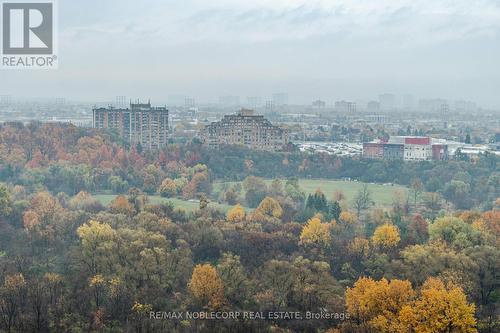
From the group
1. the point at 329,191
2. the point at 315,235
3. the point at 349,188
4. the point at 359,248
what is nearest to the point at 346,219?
the point at 315,235

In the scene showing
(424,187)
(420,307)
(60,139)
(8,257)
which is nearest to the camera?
(420,307)

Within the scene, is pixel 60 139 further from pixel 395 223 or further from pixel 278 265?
pixel 278 265

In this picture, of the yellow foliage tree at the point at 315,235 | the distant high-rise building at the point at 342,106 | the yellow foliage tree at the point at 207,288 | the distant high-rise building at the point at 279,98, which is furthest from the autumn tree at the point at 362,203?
the distant high-rise building at the point at 279,98

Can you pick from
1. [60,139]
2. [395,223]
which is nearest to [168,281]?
[395,223]

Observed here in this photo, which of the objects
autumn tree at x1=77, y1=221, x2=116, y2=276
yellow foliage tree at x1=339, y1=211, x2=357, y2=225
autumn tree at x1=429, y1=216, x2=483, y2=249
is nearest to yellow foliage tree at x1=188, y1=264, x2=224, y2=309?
autumn tree at x1=77, y1=221, x2=116, y2=276

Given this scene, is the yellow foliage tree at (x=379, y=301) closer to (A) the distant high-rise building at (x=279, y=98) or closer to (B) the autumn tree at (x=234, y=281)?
(B) the autumn tree at (x=234, y=281)
